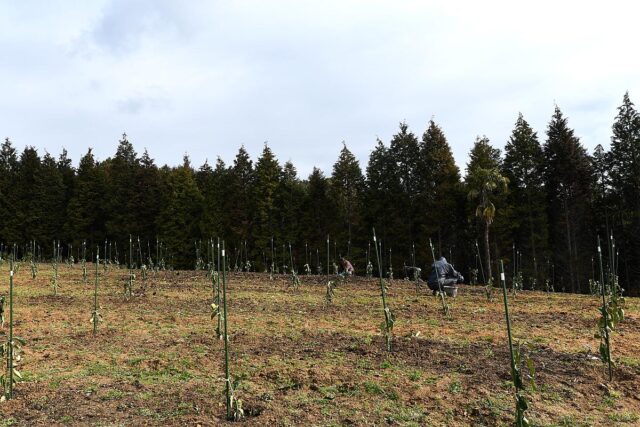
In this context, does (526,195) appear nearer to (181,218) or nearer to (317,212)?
(317,212)

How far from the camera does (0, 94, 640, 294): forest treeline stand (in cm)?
3061

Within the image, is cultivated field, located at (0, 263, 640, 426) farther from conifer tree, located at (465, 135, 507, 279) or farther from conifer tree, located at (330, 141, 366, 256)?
conifer tree, located at (330, 141, 366, 256)

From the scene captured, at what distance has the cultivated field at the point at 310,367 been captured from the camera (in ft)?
16.6

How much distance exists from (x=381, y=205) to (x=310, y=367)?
29146 millimetres

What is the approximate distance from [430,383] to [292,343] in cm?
299

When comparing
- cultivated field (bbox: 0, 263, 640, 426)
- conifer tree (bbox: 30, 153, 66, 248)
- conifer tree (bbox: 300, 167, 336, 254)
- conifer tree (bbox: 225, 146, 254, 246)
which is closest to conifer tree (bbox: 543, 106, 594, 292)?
conifer tree (bbox: 300, 167, 336, 254)

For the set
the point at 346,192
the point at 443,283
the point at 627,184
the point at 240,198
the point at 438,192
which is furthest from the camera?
the point at 240,198

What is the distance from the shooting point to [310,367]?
6656 mm

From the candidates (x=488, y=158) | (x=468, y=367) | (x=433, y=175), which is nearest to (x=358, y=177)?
(x=433, y=175)

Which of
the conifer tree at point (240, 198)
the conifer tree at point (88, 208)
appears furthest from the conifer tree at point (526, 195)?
the conifer tree at point (88, 208)

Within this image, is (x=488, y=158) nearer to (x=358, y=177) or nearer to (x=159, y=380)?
(x=358, y=177)

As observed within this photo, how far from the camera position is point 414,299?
49.0 ft

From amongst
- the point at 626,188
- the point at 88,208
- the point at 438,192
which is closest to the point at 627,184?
the point at 626,188

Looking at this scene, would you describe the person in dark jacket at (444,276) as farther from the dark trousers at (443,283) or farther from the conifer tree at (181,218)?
the conifer tree at (181,218)
